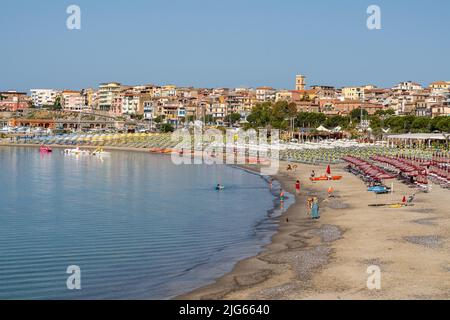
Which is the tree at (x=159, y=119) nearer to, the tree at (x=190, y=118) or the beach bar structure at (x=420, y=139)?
the tree at (x=190, y=118)

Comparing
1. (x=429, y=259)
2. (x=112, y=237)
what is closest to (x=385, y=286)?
(x=429, y=259)

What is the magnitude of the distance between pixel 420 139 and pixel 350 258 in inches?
2570

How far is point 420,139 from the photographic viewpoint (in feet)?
268

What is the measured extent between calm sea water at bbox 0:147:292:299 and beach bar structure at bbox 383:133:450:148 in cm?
3096

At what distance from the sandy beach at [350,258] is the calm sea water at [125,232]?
1079mm

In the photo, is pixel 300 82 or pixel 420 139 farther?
pixel 300 82

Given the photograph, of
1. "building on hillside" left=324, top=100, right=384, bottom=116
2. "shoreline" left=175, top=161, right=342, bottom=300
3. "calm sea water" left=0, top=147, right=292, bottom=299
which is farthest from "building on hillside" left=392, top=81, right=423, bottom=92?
"shoreline" left=175, top=161, right=342, bottom=300

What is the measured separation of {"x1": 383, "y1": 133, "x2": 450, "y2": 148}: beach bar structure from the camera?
7706 cm

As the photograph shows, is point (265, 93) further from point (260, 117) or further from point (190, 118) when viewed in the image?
point (260, 117)

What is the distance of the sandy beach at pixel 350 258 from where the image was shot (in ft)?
53.1

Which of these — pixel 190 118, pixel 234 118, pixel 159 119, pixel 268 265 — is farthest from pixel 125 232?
pixel 159 119

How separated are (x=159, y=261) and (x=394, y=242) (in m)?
7.50

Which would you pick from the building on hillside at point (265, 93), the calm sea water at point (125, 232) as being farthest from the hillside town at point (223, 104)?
the calm sea water at point (125, 232)

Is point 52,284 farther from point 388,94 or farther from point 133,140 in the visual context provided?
point 388,94
